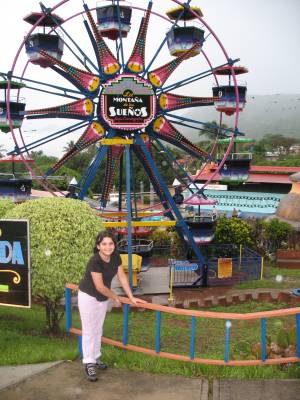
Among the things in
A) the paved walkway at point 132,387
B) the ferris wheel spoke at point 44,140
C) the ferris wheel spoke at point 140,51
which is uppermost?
the ferris wheel spoke at point 140,51

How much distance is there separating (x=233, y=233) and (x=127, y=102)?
668 centimetres

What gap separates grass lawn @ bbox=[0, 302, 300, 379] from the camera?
5422 mm

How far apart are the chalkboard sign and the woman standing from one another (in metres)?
1.25

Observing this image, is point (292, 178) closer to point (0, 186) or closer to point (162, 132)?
point (162, 132)

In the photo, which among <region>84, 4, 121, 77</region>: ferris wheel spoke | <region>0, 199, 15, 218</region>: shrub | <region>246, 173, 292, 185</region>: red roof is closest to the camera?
<region>0, 199, 15, 218</region>: shrub

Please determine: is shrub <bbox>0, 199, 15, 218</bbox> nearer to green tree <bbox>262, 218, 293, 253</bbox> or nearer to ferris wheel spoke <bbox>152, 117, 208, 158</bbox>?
ferris wheel spoke <bbox>152, 117, 208, 158</bbox>

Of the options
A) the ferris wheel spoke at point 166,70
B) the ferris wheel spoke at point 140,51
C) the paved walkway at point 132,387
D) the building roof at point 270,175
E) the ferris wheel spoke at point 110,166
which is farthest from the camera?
the building roof at point 270,175

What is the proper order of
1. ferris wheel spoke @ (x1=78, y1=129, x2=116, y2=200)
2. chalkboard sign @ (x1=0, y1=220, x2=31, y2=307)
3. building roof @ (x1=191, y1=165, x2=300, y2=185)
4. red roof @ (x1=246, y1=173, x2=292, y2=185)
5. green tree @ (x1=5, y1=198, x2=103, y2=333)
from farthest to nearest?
1. building roof @ (x1=191, y1=165, x2=300, y2=185)
2. red roof @ (x1=246, y1=173, x2=292, y2=185)
3. ferris wheel spoke @ (x1=78, y1=129, x2=116, y2=200)
4. green tree @ (x1=5, y1=198, x2=103, y2=333)
5. chalkboard sign @ (x1=0, y1=220, x2=31, y2=307)

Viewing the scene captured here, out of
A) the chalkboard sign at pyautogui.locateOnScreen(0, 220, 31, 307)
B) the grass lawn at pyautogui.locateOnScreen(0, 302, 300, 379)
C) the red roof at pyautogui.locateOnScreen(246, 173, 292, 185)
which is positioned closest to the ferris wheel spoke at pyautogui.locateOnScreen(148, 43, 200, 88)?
the grass lawn at pyautogui.locateOnScreen(0, 302, 300, 379)

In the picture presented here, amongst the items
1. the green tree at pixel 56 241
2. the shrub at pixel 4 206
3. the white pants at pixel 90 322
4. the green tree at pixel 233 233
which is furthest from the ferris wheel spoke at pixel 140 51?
the white pants at pixel 90 322

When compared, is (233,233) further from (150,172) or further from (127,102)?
(127,102)

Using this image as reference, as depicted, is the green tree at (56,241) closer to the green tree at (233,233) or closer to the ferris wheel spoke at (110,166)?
the ferris wheel spoke at (110,166)

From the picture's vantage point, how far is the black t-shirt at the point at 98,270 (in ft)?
16.8

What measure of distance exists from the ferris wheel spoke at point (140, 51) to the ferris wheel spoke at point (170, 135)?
201cm
